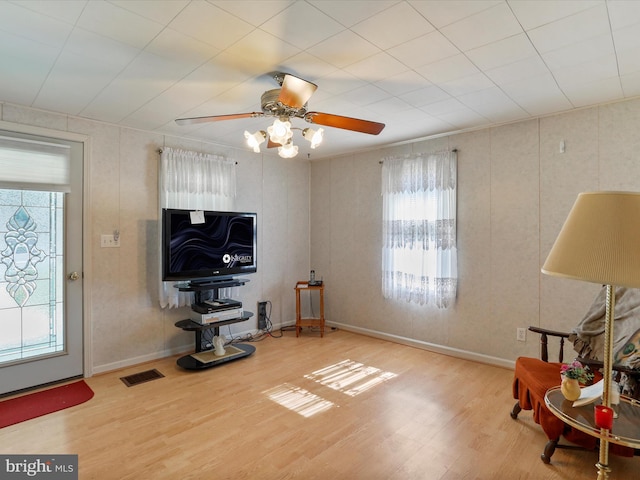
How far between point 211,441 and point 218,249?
204cm

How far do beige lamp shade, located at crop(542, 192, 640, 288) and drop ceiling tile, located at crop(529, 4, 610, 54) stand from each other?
3.93 feet

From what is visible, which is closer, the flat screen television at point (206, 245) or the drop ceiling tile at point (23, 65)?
the drop ceiling tile at point (23, 65)

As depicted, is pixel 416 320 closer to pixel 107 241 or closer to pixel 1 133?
pixel 107 241

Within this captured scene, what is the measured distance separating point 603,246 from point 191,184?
379 centimetres

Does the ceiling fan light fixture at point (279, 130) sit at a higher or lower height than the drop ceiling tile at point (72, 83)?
lower

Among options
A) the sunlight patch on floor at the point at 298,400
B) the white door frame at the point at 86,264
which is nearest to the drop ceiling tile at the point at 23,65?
the white door frame at the point at 86,264

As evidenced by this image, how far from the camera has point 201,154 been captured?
4.01m

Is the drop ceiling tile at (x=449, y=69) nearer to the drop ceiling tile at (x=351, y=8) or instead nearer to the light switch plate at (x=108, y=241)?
the drop ceiling tile at (x=351, y=8)

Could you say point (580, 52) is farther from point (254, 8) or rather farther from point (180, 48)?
point (180, 48)

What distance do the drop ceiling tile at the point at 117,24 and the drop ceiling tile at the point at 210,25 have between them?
146 mm

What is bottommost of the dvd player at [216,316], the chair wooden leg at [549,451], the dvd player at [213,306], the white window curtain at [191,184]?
the chair wooden leg at [549,451]

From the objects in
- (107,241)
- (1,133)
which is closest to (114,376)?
(107,241)

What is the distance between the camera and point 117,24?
5.85 ft

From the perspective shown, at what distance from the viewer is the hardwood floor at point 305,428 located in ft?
6.59
